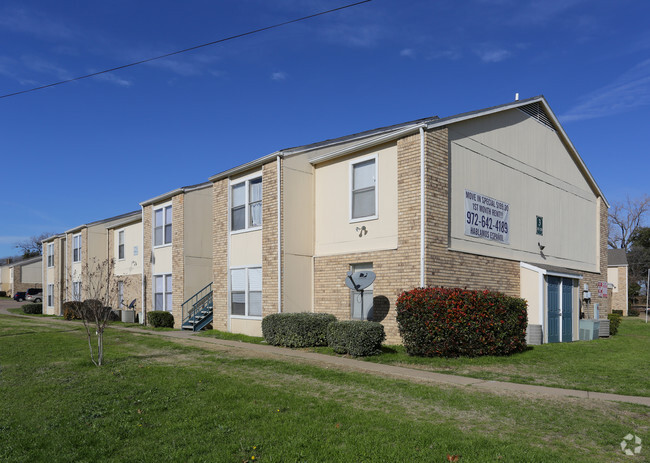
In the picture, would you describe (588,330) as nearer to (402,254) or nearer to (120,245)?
(402,254)

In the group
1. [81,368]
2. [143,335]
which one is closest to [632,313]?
[143,335]

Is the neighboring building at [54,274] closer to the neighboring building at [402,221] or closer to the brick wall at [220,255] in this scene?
the brick wall at [220,255]

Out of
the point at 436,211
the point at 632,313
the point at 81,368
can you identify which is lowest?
the point at 632,313

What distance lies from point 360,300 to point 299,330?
2042mm

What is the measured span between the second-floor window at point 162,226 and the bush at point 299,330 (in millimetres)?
10208

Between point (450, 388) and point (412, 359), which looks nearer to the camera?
point (450, 388)

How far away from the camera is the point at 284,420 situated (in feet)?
22.7

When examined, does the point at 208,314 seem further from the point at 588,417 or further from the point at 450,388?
the point at 588,417

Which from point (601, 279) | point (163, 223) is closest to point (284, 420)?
point (163, 223)

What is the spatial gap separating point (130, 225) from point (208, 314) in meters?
10.4

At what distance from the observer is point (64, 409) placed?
26.2 ft

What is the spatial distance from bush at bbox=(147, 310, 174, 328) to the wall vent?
15706 millimetres

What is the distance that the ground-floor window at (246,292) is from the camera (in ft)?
58.9

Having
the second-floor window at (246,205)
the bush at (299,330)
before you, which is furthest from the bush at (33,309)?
the bush at (299,330)
